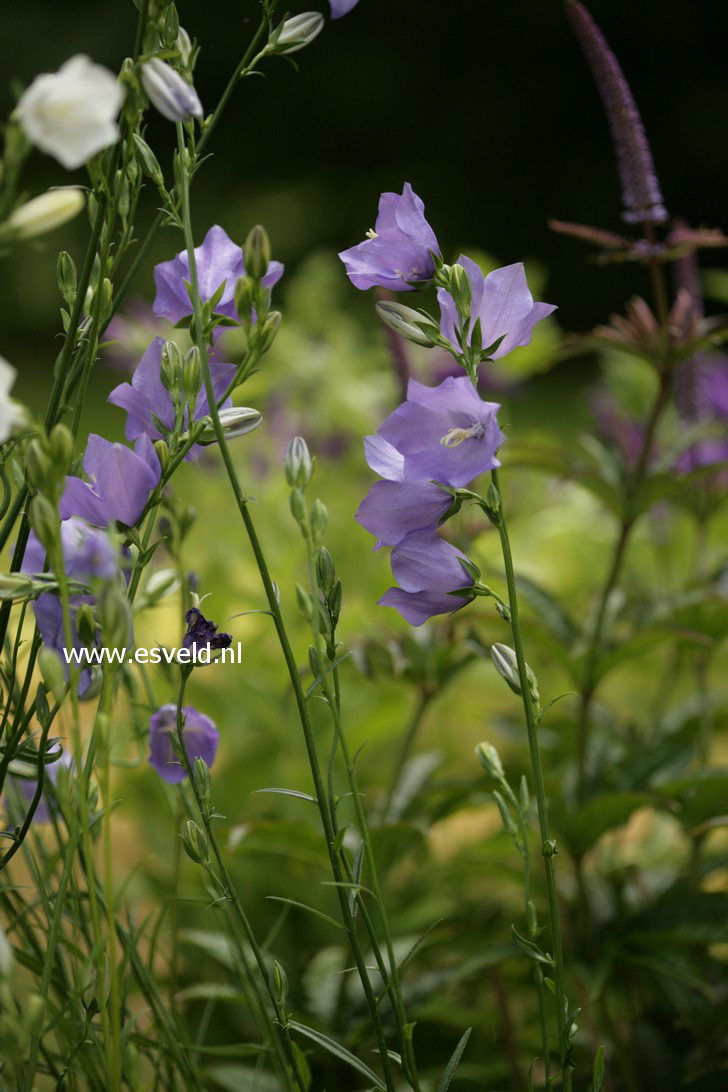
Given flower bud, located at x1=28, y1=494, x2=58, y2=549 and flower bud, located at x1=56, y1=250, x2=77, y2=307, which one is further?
flower bud, located at x1=56, y1=250, x2=77, y2=307

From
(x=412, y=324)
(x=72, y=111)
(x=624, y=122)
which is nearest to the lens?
(x=72, y=111)

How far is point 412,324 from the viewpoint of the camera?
39cm

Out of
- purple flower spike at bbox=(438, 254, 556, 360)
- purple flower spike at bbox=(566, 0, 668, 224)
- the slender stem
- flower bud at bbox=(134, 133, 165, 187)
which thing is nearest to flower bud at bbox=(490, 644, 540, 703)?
the slender stem

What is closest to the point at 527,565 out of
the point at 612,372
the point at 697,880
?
the point at 697,880

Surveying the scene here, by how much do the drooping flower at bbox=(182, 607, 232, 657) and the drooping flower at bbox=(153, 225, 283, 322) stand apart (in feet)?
0.42

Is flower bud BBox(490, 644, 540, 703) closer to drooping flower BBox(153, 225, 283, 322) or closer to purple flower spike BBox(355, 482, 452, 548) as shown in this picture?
purple flower spike BBox(355, 482, 452, 548)

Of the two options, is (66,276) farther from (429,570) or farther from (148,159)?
(429,570)

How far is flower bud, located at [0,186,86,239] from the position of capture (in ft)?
0.96

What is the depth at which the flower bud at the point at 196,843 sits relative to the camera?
400 millimetres

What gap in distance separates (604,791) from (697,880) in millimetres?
86

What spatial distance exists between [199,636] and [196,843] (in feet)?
0.26

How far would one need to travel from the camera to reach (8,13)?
499 cm

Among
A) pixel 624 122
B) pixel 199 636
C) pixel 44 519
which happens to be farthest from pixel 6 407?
pixel 624 122

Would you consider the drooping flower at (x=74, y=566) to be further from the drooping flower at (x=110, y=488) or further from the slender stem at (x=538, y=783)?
the slender stem at (x=538, y=783)
